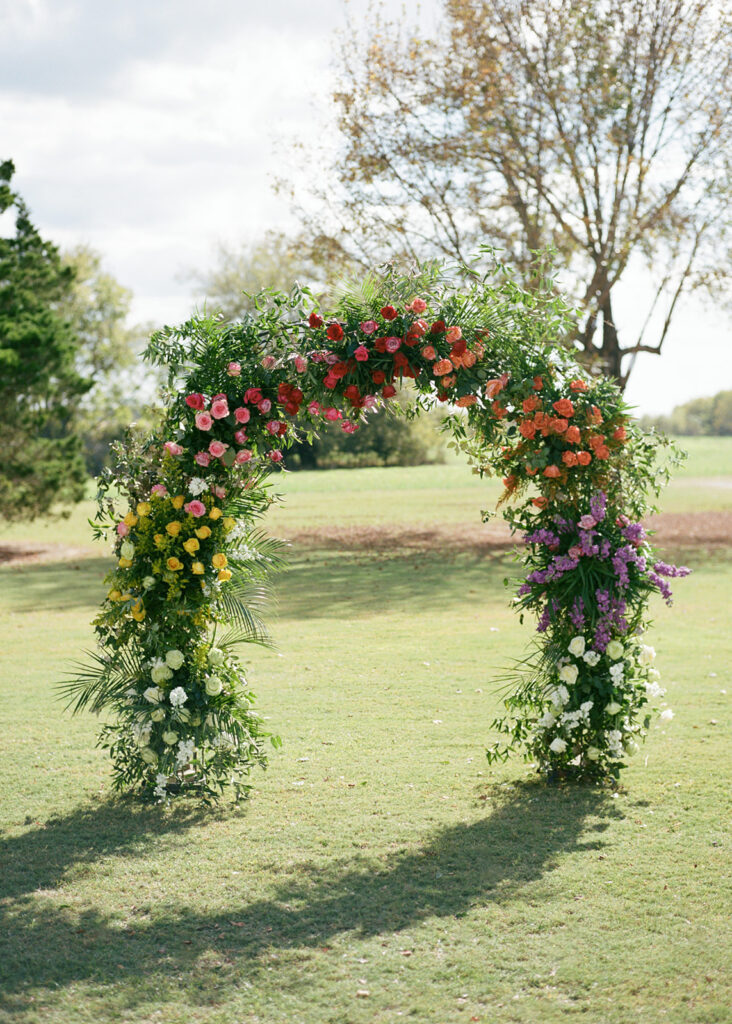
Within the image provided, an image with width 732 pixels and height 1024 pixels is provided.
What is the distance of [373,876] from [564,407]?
109 inches

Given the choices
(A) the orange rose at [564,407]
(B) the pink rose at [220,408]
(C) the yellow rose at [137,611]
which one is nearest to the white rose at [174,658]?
(C) the yellow rose at [137,611]

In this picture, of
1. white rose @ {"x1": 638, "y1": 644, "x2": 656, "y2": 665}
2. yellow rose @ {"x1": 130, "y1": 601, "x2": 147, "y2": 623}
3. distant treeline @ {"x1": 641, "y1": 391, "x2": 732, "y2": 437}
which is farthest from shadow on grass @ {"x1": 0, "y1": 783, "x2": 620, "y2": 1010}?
distant treeline @ {"x1": 641, "y1": 391, "x2": 732, "y2": 437}

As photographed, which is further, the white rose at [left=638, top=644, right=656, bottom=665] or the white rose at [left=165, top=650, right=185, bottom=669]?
the white rose at [left=638, top=644, right=656, bottom=665]

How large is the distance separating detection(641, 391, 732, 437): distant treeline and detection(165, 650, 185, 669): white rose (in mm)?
85454

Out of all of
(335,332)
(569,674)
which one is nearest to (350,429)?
(335,332)

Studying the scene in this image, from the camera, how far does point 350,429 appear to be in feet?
20.3

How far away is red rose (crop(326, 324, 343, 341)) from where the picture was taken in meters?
5.62

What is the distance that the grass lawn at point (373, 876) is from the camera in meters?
3.89

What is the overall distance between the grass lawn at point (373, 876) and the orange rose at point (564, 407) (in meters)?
2.39

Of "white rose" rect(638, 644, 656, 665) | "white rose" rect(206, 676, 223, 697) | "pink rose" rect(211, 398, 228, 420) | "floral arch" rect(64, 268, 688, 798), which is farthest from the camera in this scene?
"white rose" rect(638, 644, 656, 665)

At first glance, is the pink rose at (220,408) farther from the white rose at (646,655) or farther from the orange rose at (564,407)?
the white rose at (646,655)

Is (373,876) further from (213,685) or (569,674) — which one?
(569,674)

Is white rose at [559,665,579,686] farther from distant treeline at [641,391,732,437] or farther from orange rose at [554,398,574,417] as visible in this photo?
distant treeline at [641,391,732,437]

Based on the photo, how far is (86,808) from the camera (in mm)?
6090
